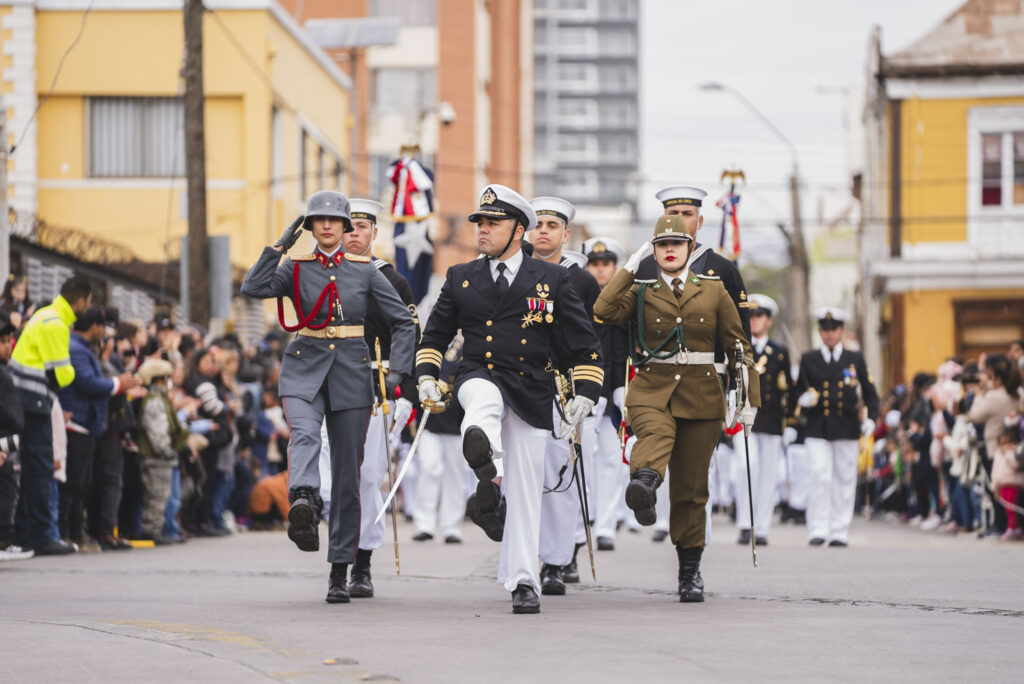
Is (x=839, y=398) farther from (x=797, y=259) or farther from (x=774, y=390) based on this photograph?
(x=797, y=259)

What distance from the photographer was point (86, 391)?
15898 millimetres

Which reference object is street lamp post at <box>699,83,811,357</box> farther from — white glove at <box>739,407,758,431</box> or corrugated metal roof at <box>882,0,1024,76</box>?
white glove at <box>739,407,758,431</box>

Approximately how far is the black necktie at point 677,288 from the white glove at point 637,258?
0.25 m

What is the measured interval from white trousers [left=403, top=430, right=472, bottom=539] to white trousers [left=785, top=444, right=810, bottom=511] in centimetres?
623

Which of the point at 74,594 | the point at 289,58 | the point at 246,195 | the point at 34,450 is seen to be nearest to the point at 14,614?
the point at 74,594

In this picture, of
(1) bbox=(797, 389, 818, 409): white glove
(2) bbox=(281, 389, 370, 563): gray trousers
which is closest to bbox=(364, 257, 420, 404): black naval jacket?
(2) bbox=(281, 389, 370, 563): gray trousers

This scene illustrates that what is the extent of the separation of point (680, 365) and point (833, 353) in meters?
8.19

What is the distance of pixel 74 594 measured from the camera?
38.6 ft

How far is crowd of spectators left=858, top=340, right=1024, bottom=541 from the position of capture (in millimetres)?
19281

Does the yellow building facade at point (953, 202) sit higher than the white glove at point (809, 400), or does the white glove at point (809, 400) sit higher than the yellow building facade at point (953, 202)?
the yellow building facade at point (953, 202)

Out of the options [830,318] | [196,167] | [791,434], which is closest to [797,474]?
[791,434]

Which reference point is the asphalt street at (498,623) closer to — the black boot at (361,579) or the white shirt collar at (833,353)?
the black boot at (361,579)

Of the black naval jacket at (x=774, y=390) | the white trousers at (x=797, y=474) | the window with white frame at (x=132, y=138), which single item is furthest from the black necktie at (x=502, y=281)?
the window with white frame at (x=132, y=138)

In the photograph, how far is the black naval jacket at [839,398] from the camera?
18.7 metres
